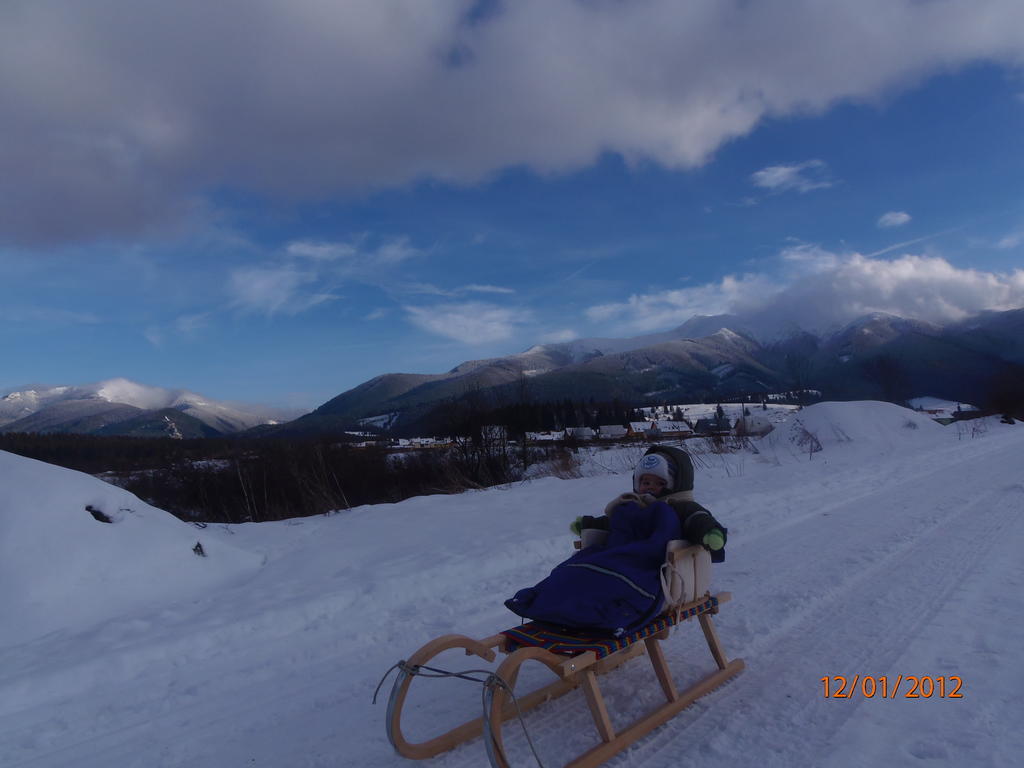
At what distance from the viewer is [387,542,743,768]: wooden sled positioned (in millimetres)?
3201

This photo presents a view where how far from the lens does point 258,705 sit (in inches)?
173

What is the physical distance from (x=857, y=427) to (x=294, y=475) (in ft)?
73.8

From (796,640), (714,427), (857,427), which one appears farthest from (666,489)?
(714,427)

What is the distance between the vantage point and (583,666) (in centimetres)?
336

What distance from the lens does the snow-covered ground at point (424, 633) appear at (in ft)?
12.1

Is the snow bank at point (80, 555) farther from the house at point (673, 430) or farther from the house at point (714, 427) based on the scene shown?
the house at point (673, 430)

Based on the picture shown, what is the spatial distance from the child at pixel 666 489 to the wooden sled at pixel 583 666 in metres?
0.26

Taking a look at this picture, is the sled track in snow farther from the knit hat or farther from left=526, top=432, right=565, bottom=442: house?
left=526, top=432, right=565, bottom=442: house

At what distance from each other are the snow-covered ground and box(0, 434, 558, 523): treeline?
11542 millimetres

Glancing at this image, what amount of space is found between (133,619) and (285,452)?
18671 mm

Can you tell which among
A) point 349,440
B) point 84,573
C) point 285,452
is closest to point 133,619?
point 84,573
